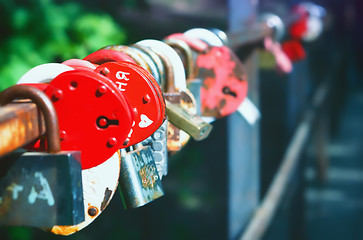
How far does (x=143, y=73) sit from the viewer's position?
2.34 feet

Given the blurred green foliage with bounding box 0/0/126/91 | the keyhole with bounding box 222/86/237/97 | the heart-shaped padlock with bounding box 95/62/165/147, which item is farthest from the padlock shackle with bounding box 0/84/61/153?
the blurred green foliage with bounding box 0/0/126/91

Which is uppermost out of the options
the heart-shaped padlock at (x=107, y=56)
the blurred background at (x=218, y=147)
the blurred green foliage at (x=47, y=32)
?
the heart-shaped padlock at (x=107, y=56)

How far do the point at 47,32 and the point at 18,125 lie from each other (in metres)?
2.12

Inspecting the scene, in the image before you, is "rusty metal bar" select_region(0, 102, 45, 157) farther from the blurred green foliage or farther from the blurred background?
the blurred green foliage

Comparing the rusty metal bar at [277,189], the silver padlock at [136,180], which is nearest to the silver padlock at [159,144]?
the silver padlock at [136,180]

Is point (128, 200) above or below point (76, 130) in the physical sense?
below

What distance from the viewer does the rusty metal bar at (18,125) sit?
507mm

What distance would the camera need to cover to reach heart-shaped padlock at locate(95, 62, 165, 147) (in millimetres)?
707

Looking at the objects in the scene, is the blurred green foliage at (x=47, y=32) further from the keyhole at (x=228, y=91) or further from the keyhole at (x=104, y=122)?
the keyhole at (x=104, y=122)

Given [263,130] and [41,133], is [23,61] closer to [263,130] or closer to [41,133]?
[41,133]

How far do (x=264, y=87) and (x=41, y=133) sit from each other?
17.6 feet

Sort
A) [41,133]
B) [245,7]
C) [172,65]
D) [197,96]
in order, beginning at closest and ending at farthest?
[41,133] → [172,65] → [197,96] → [245,7]

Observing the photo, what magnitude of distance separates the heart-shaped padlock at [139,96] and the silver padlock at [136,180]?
0.13ft

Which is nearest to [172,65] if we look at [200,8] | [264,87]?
[200,8]
